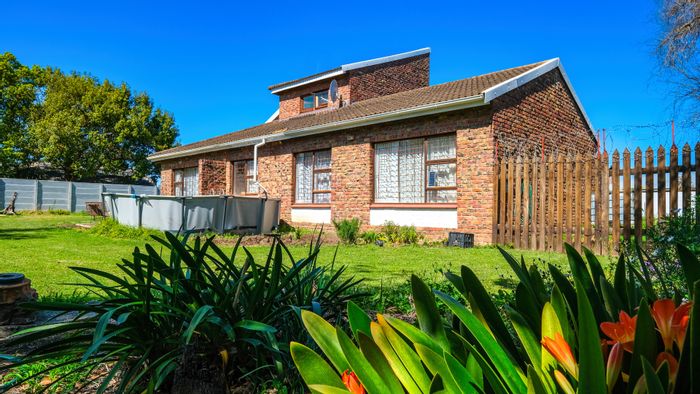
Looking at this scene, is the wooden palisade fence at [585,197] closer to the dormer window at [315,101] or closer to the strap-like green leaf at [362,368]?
the strap-like green leaf at [362,368]

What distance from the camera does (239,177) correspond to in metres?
18.3

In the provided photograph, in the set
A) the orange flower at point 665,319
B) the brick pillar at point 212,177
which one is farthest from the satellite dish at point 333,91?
the orange flower at point 665,319

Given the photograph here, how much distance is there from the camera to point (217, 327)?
1835mm

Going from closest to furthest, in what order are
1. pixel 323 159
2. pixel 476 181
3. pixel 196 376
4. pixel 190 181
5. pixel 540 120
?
pixel 196 376 → pixel 476 181 → pixel 540 120 → pixel 323 159 → pixel 190 181

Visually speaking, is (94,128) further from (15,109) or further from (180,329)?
(180,329)

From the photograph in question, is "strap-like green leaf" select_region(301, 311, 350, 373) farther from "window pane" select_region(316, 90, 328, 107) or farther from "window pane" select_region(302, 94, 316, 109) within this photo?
"window pane" select_region(302, 94, 316, 109)

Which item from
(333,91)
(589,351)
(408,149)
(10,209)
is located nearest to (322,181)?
(408,149)

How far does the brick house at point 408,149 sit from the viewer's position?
1104 centimetres

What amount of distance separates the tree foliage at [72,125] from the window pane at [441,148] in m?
30.0

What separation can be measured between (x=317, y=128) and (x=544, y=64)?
7.04 meters

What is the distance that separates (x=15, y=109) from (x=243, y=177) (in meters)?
26.8

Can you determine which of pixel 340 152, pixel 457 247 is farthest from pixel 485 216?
pixel 340 152

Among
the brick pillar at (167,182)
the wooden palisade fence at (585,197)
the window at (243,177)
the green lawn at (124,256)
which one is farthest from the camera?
the brick pillar at (167,182)

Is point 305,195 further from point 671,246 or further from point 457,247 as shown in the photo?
point 671,246
